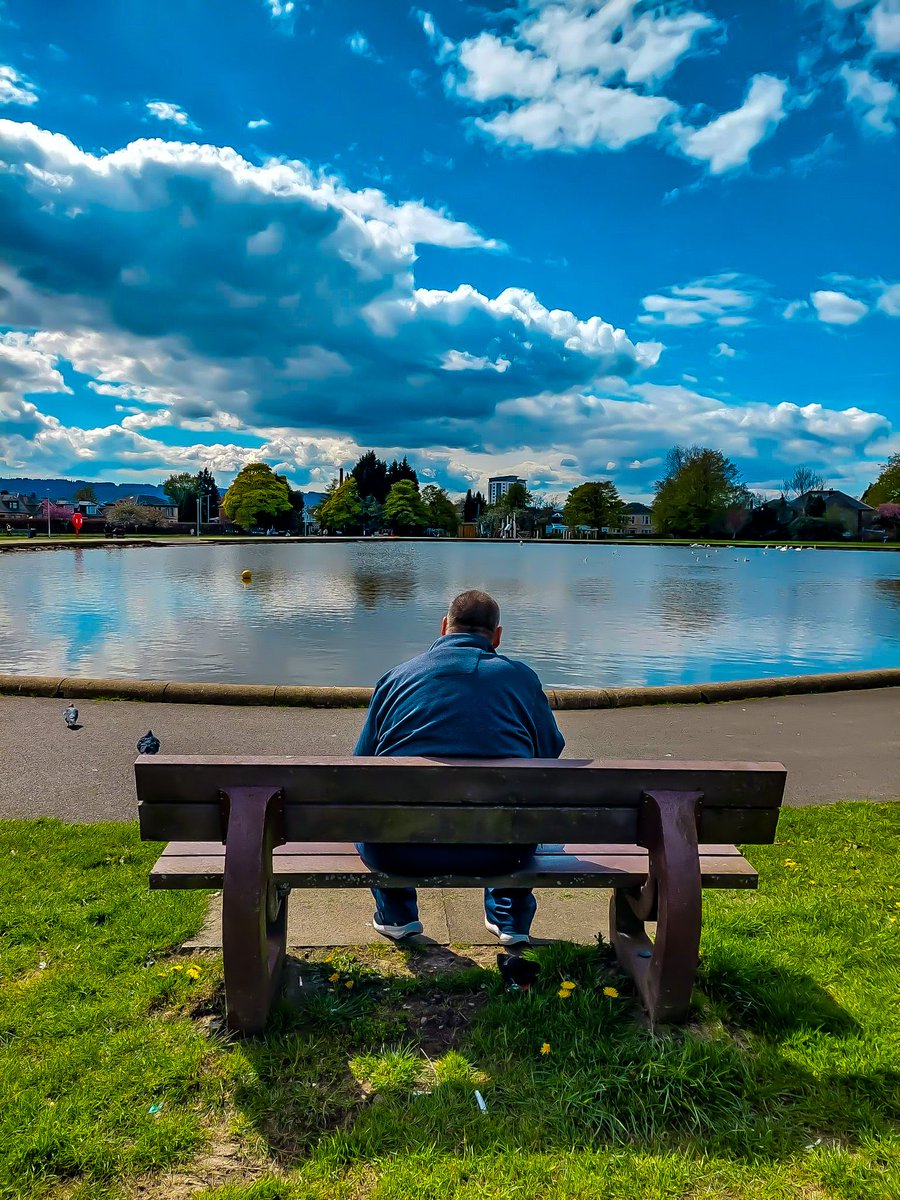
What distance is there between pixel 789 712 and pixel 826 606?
18441 mm

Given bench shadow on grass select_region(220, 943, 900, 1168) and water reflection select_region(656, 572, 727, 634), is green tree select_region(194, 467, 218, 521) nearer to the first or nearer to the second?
water reflection select_region(656, 572, 727, 634)

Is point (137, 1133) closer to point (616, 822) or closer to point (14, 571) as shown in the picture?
point (616, 822)

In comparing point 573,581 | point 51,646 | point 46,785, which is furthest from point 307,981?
point 573,581

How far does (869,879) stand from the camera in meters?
4.26

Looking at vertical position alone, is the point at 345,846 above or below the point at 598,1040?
above

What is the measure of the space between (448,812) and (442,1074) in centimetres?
83

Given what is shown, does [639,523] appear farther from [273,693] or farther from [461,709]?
[461,709]

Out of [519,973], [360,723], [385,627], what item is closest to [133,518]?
[385,627]

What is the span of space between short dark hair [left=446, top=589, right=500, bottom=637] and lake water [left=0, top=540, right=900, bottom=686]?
330 inches

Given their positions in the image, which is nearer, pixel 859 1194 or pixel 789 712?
pixel 859 1194

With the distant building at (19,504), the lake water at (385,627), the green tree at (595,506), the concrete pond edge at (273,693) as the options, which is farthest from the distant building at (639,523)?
the concrete pond edge at (273,693)

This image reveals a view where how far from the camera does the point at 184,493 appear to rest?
13250 centimetres

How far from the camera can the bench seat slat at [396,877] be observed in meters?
2.89

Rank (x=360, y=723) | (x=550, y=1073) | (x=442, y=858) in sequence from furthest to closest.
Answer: (x=360, y=723), (x=442, y=858), (x=550, y=1073)
